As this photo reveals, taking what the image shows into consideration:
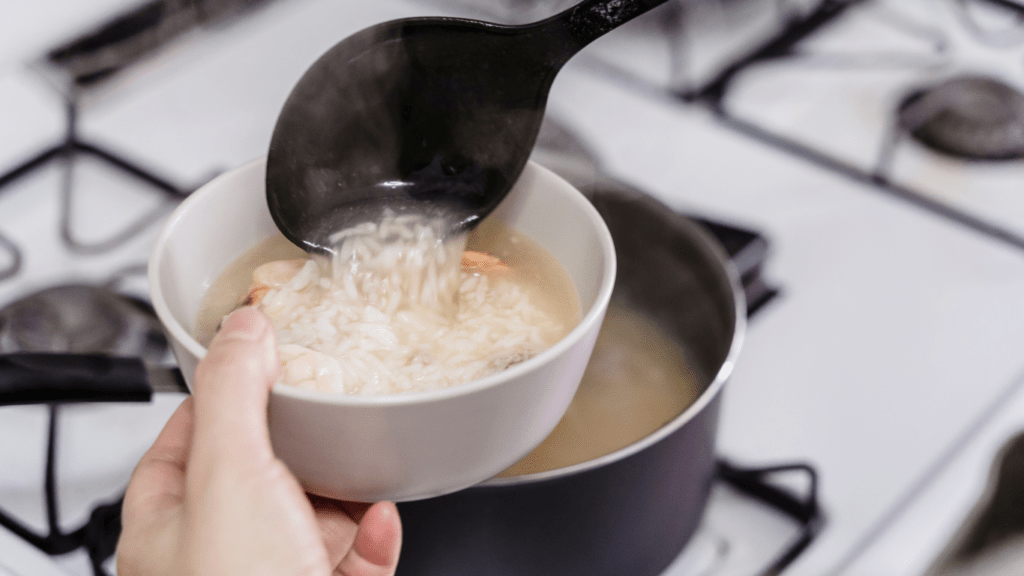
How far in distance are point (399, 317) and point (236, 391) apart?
5.1 inches

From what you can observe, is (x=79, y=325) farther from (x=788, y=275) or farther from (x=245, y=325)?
(x=788, y=275)

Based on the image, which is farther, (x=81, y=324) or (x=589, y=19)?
(x=81, y=324)

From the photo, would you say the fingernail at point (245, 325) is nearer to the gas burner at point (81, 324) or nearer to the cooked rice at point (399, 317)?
the cooked rice at point (399, 317)

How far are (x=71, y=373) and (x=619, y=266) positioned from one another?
507 mm

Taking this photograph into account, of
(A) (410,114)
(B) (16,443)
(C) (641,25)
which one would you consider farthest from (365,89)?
(C) (641,25)

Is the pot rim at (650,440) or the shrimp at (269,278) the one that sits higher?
the shrimp at (269,278)

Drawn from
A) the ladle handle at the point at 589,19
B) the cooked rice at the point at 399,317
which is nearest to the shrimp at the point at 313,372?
the cooked rice at the point at 399,317

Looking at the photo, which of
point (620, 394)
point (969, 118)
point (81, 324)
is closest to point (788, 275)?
point (620, 394)

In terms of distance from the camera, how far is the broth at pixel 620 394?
2.29 feet

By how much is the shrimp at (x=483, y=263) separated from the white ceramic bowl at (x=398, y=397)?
0.04m

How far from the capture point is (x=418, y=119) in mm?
562

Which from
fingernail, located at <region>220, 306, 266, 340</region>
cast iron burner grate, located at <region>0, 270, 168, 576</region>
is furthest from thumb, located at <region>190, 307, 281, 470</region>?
cast iron burner grate, located at <region>0, 270, 168, 576</region>

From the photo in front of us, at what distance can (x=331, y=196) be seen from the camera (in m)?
0.56

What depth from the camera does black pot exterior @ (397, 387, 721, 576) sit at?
0.54 m
